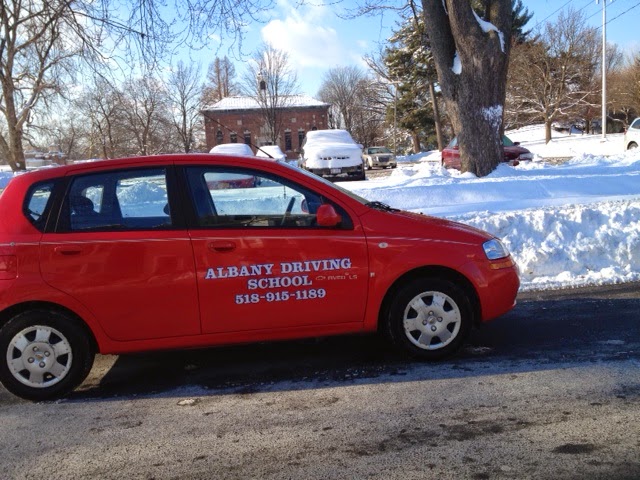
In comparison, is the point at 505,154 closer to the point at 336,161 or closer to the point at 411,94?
the point at 336,161

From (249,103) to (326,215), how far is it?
50.6m

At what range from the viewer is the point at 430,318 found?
4281 millimetres

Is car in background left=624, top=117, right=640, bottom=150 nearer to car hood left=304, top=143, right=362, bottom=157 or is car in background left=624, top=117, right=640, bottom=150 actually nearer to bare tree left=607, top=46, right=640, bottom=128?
car hood left=304, top=143, right=362, bottom=157

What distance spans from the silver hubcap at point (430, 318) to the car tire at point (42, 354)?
97.7 inches

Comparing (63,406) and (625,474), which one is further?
(63,406)

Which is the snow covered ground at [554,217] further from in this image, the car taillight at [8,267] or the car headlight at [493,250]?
the car taillight at [8,267]

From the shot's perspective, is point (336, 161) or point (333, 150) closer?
point (336, 161)

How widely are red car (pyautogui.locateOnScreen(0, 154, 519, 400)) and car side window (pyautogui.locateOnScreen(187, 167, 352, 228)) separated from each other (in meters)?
0.01

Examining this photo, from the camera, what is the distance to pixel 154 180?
13.8 feet

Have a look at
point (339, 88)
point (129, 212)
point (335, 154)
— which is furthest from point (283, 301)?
point (339, 88)

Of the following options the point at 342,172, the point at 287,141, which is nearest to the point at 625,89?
the point at 287,141

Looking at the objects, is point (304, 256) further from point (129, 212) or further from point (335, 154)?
point (335, 154)

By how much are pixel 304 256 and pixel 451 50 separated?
936cm

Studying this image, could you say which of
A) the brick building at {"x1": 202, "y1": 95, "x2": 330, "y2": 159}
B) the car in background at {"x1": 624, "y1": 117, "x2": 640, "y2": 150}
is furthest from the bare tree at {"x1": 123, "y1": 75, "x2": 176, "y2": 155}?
the car in background at {"x1": 624, "y1": 117, "x2": 640, "y2": 150}
